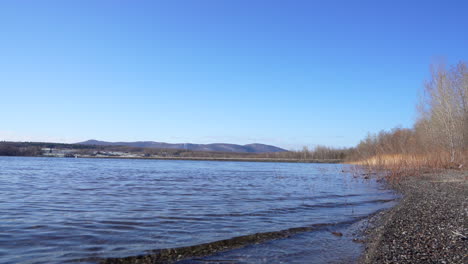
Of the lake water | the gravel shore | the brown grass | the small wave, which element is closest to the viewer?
the gravel shore

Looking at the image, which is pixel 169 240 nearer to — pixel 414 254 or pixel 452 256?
pixel 414 254

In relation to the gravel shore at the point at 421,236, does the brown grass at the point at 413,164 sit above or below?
above

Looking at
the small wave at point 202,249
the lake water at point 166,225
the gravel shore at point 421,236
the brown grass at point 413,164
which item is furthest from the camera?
the brown grass at point 413,164

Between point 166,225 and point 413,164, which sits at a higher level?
point 413,164

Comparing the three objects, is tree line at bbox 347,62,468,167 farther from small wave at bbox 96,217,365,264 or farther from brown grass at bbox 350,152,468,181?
small wave at bbox 96,217,365,264

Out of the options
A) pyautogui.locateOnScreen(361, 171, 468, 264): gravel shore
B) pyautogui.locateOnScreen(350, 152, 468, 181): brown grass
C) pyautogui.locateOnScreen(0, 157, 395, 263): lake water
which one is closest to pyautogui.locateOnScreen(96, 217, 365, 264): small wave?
pyautogui.locateOnScreen(0, 157, 395, 263): lake water

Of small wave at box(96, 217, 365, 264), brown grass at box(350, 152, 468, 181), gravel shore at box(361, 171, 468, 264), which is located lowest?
small wave at box(96, 217, 365, 264)

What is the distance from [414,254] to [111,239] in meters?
7.87

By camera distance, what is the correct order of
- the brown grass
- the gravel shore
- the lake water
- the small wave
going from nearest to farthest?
the gravel shore < the small wave < the lake water < the brown grass

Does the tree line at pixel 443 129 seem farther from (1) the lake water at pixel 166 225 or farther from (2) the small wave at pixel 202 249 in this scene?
(2) the small wave at pixel 202 249

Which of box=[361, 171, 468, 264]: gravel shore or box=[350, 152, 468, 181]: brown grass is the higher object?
box=[350, 152, 468, 181]: brown grass

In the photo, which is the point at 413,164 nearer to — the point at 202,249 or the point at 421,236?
the point at 421,236

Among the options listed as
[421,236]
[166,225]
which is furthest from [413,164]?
[166,225]

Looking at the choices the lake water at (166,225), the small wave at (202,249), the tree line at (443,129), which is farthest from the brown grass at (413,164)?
the small wave at (202,249)
